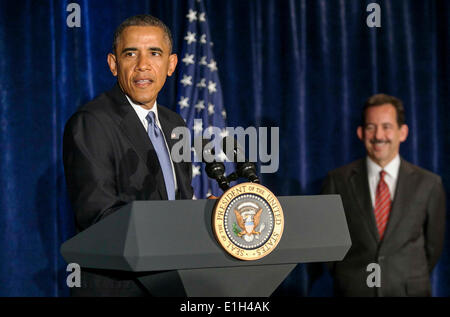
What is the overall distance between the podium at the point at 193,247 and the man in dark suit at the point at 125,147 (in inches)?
5.1

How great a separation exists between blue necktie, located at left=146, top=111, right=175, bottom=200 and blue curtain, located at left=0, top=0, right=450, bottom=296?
→ 217 cm

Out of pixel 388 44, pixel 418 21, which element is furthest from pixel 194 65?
pixel 418 21

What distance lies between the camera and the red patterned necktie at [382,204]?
3555 millimetres

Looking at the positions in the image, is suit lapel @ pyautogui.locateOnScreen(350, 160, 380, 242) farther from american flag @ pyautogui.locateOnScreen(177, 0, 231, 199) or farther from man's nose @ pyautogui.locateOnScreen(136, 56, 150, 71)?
man's nose @ pyautogui.locateOnScreen(136, 56, 150, 71)

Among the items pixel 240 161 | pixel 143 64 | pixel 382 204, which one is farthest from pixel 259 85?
pixel 240 161

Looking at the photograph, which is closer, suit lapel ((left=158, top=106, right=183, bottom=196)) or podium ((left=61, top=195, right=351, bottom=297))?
podium ((left=61, top=195, right=351, bottom=297))

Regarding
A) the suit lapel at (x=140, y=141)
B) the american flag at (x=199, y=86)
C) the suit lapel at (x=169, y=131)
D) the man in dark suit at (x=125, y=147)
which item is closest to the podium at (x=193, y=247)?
the man in dark suit at (x=125, y=147)

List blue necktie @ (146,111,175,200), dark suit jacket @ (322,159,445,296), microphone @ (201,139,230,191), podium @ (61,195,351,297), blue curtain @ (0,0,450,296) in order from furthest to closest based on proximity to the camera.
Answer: blue curtain @ (0,0,450,296), dark suit jacket @ (322,159,445,296), blue necktie @ (146,111,175,200), microphone @ (201,139,230,191), podium @ (61,195,351,297)

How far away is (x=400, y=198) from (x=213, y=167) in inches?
94.9

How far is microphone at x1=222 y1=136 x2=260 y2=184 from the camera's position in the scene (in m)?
1.39

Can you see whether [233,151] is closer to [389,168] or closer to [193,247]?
[193,247]

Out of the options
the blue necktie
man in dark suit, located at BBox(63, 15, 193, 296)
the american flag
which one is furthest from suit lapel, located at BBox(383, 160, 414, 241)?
the blue necktie

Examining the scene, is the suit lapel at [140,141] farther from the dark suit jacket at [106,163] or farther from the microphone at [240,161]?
the microphone at [240,161]
